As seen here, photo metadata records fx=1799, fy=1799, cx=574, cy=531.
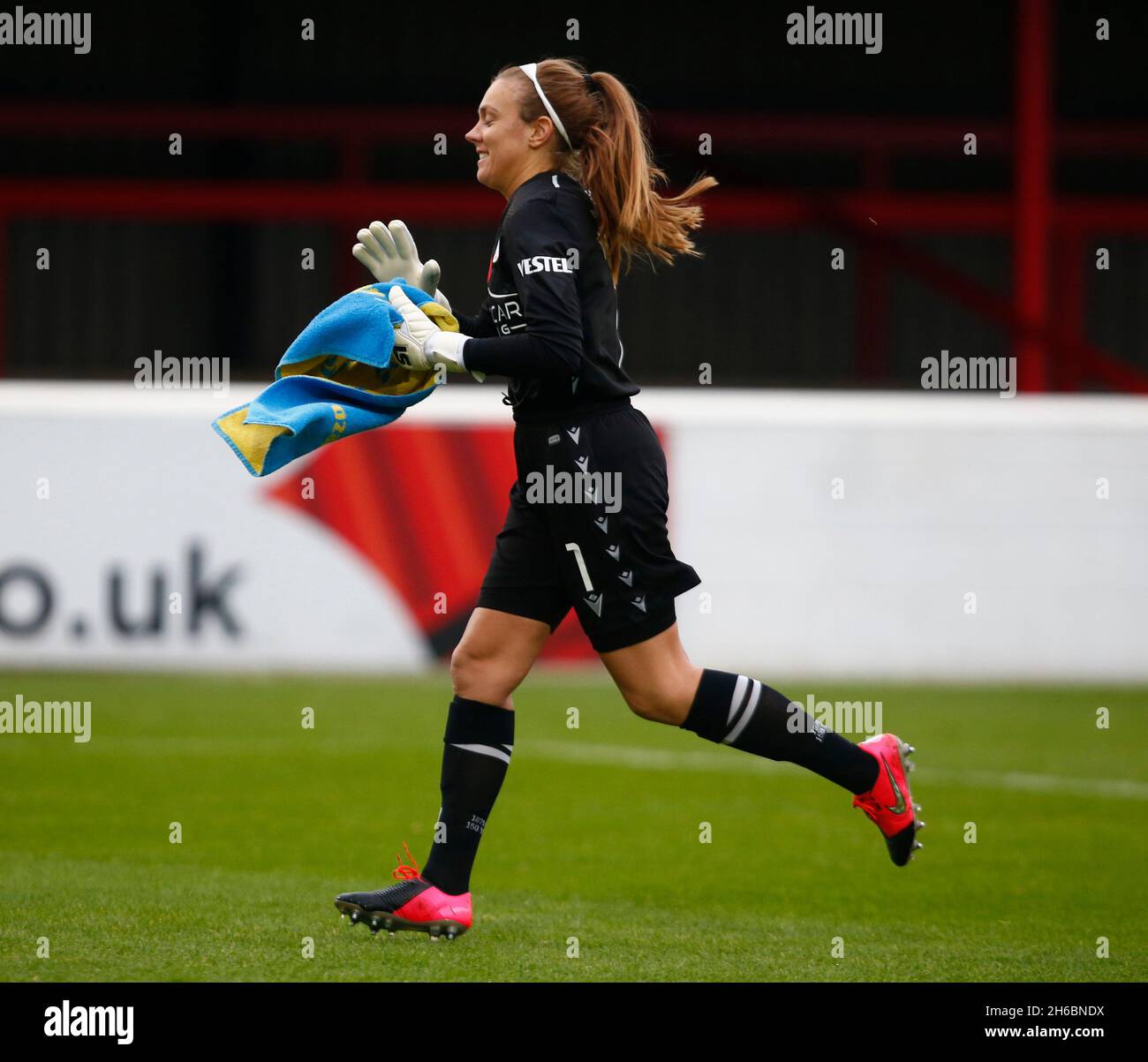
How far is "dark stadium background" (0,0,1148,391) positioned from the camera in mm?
19328

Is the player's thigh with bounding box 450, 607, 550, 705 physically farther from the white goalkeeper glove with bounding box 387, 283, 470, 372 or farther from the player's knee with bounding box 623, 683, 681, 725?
the white goalkeeper glove with bounding box 387, 283, 470, 372

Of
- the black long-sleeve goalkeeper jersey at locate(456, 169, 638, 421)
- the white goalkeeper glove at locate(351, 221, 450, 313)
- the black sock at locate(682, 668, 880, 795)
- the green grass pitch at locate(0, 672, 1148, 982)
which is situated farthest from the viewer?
the white goalkeeper glove at locate(351, 221, 450, 313)

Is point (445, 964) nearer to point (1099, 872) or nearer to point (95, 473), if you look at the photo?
point (1099, 872)

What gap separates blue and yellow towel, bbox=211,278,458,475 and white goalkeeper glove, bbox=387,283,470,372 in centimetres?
3

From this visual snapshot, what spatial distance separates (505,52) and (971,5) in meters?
5.20

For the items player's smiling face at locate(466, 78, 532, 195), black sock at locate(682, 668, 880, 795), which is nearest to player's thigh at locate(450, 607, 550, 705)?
black sock at locate(682, 668, 880, 795)

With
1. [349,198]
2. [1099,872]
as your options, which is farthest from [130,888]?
[349,198]

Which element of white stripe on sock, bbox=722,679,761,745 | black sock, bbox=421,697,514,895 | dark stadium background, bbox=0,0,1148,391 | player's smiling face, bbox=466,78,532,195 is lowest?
black sock, bbox=421,697,514,895

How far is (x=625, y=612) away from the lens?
4.24 metres

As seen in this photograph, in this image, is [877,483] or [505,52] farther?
[505,52]

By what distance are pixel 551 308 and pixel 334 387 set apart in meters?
0.67

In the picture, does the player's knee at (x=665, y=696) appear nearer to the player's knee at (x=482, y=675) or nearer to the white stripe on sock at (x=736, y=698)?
the white stripe on sock at (x=736, y=698)

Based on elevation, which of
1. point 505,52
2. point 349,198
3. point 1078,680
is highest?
point 505,52

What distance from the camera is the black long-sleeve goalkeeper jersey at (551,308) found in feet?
13.4
